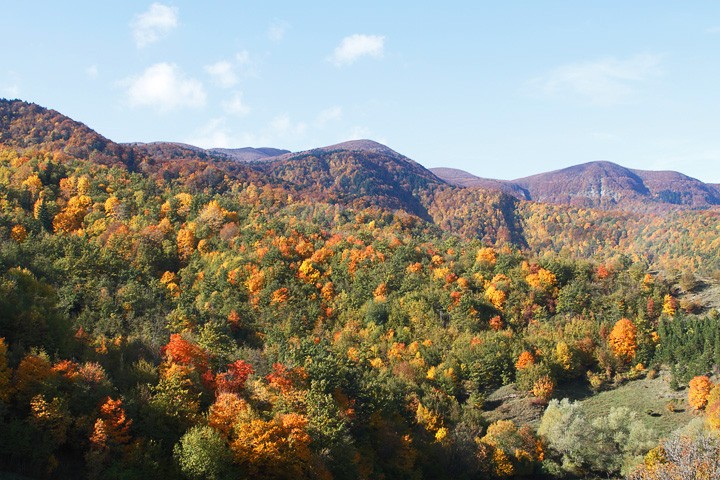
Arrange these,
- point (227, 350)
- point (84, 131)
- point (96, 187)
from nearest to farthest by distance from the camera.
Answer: point (227, 350), point (96, 187), point (84, 131)

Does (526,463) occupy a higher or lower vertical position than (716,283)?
lower

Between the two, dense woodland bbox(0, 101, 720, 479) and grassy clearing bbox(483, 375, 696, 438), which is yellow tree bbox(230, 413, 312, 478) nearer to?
dense woodland bbox(0, 101, 720, 479)

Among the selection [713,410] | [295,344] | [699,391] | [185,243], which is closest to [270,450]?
[295,344]

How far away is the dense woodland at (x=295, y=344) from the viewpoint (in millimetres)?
39531

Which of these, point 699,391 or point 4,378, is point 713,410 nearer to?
point 699,391

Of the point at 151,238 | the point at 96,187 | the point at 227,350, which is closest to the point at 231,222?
the point at 151,238

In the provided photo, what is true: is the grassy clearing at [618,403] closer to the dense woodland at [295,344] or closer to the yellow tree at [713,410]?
the dense woodland at [295,344]

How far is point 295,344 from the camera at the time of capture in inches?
3371

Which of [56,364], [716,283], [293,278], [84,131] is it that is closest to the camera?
[56,364]

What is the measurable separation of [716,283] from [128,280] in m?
113

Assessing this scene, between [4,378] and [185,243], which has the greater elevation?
[185,243]

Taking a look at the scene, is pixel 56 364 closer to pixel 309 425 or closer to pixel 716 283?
pixel 309 425

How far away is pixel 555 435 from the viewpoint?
204 feet

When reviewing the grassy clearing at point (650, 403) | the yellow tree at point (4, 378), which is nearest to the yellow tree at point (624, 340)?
the grassy clearing at point (650, 403)
